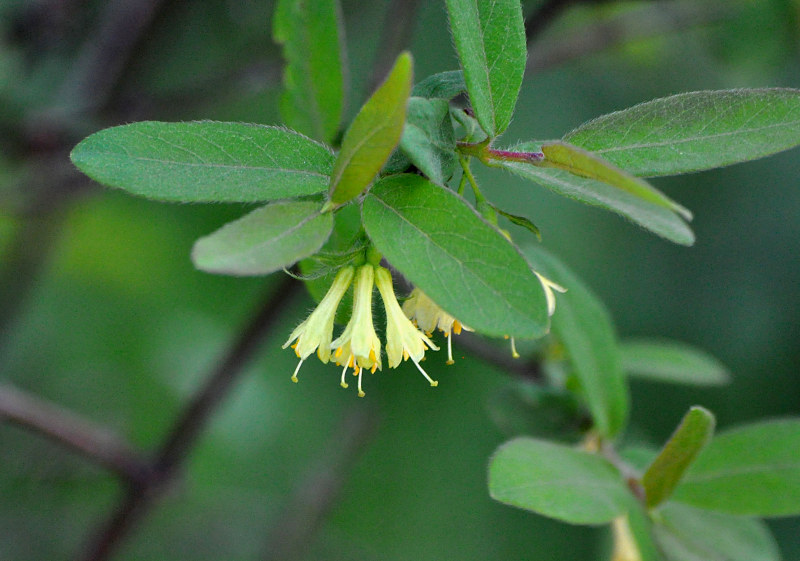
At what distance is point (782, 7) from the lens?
4.31 feet

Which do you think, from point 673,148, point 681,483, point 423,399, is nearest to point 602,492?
point 681,483

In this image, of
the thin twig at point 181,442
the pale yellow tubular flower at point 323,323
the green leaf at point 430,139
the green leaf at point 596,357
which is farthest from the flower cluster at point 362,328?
the thin twig at point 181,442

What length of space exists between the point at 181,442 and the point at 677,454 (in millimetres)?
794

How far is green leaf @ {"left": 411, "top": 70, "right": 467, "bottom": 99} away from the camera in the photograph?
57cm

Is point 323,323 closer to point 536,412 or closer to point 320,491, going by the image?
point 536,412

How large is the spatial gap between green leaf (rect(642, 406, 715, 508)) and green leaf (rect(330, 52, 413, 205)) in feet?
1.25

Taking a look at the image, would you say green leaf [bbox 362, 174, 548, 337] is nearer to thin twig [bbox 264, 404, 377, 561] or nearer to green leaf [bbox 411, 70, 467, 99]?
green leaf [bbox 411, 70, 467, 99]

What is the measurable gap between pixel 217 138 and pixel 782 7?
3.86 feet

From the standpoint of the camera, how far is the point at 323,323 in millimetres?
604

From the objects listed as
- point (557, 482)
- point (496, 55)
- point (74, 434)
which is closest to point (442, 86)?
point (496, 55)

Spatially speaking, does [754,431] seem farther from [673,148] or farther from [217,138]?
[217,138]

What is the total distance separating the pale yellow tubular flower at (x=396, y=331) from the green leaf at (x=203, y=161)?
11cm

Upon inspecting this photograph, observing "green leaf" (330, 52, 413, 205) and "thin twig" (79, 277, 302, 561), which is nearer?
"green leaf" (330, 52, 413, 205)

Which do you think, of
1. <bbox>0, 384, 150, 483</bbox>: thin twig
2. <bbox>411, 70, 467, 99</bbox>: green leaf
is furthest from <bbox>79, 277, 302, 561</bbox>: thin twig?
<bbox>411, 70, 467, 99</bbox>: green leaf
